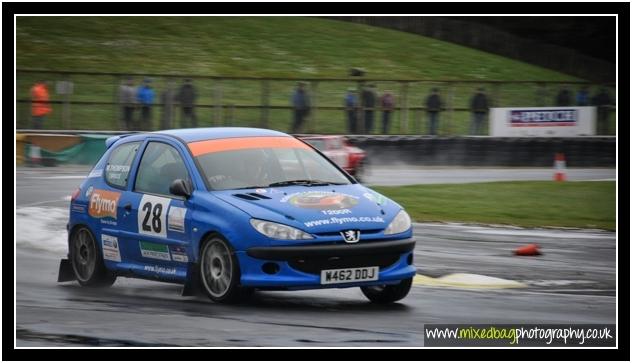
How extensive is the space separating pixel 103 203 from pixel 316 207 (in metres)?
2.52

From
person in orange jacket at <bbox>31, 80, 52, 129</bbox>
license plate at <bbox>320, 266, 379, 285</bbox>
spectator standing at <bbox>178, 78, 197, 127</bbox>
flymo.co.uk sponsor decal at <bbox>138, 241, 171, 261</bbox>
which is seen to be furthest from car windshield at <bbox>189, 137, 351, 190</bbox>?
person in orange jacket at <bbox>31, 80, 52, 129</bbox>

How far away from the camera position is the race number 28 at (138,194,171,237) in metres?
9.95

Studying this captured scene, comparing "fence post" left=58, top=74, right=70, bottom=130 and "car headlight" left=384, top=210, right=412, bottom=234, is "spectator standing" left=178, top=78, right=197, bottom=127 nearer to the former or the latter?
"fence post" left=58, top=74, right=70, bottom=130

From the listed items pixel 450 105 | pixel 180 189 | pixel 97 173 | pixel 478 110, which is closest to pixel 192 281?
pixel 180 189

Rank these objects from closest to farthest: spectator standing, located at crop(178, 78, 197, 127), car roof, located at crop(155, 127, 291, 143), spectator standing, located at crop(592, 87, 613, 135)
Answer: car roof, located at crop(155, 127, 291, 143)
spectator standing, located at crop(178, 78, 197, 127)
spectator standing, located at crop(592, 87, 613, 135)

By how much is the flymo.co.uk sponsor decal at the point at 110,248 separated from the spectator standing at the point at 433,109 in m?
20.1

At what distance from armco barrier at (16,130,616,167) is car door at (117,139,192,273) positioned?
17.7 m

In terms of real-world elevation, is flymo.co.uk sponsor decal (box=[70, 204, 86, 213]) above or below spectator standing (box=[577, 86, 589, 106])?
below

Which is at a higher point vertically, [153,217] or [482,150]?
[482,150]

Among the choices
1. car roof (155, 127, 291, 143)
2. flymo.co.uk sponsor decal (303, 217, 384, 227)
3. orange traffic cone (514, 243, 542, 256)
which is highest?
car roof (155, 127, 291, 143)

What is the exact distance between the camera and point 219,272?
9.34 metres

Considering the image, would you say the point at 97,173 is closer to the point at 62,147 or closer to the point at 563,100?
the point at 62,147

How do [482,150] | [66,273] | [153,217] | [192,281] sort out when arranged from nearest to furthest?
[192,281] → [153,217] → [66,273] → [482,150]

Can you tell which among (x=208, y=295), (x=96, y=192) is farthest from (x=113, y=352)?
(x=96, y=192)
